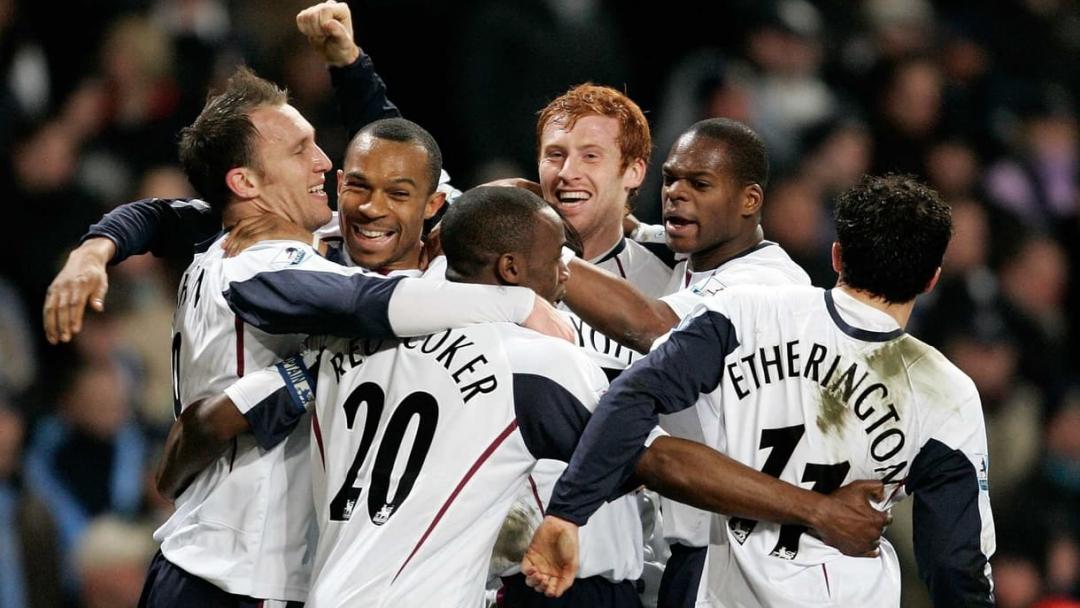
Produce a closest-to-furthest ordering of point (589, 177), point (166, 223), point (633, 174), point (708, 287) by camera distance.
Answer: point (708, 287)
point (166, 223)
point (589, 177)
point (633, 174)

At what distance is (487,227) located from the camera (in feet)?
11.8

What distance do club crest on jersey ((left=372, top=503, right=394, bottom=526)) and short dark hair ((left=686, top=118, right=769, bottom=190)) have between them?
173 centimetres

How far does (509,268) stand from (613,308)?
1.91 ft

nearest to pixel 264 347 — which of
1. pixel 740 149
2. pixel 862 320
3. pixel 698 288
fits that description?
pixel 698 288

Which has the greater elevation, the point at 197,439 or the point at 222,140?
the point at 222,140

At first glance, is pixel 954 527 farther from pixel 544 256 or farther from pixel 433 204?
pixel 433 204

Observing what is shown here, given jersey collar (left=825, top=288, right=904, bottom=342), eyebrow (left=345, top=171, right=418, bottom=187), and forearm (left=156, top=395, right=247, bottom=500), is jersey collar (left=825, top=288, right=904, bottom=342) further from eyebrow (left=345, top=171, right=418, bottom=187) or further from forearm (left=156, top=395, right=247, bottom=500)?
forearm (left=156, top=395, right=247, bottom=500)

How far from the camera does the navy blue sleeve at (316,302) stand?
140 inches

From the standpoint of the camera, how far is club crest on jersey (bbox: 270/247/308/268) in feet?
12.3

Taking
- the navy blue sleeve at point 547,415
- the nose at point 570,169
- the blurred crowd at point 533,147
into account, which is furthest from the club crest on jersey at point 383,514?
the blurred crowd at point 533,147

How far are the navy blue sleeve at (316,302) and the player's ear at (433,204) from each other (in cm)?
51

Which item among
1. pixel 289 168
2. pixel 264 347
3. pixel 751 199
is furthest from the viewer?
pixel 751 199

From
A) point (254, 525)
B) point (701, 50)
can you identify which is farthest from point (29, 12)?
point (254, 525)

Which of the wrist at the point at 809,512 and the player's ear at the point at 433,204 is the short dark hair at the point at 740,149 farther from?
the wrist at the point at 809,512
